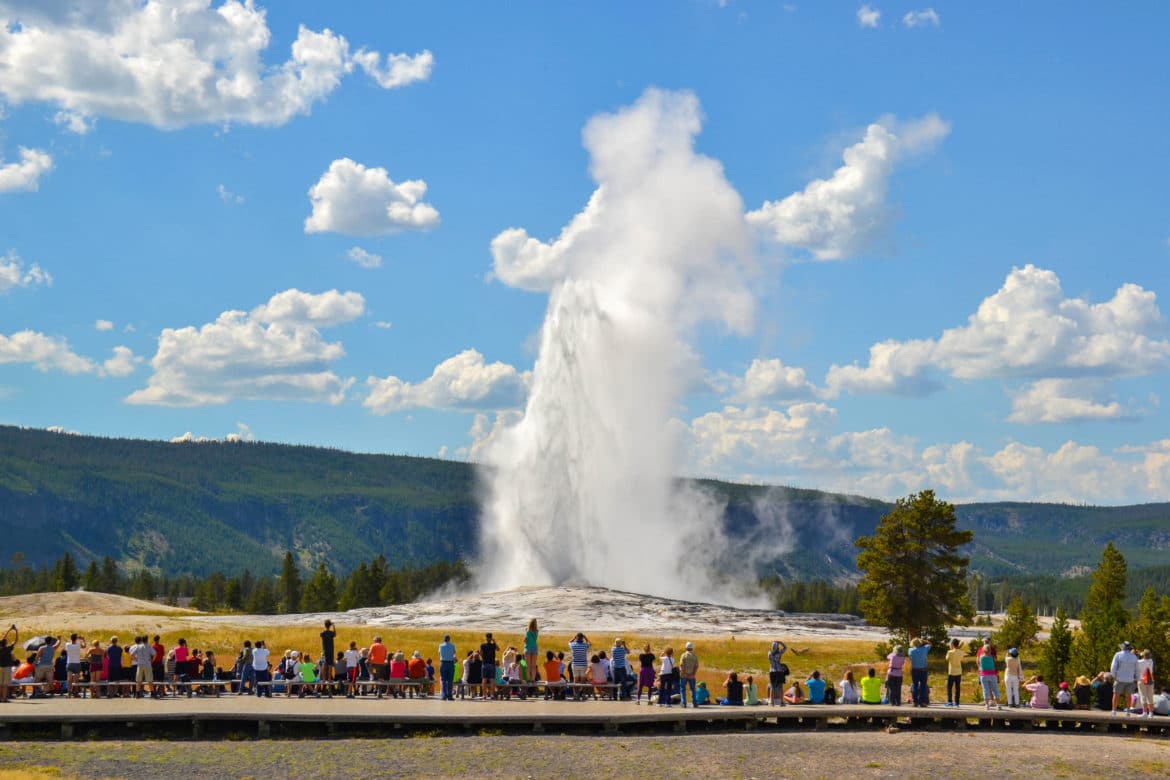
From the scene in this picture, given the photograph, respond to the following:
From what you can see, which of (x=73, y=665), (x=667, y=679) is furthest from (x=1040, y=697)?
(x=73, y=665)

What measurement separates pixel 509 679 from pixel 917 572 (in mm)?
31288

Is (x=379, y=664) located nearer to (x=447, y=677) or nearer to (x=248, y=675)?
(x=447, y=677)

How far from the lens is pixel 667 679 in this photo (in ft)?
98.7

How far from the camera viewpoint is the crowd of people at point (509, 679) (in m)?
30.3

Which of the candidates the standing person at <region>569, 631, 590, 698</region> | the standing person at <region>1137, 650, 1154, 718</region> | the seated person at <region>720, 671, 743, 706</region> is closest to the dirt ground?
the standing person at <region>1137, 650, 1154, 718</region>

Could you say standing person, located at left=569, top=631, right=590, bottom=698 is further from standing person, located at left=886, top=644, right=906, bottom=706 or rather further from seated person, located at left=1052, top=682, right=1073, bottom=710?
seated person, located at left=1052, top=682, right=1073, bottom=710

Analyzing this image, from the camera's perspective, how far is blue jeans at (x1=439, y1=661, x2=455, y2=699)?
101 ft

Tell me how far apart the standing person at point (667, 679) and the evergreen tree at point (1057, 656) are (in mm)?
15618

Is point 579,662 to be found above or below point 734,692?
above

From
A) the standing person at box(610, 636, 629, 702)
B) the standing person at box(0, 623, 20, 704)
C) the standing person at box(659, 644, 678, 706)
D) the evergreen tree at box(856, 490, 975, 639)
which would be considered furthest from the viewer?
the evergreen tree at box(856, 490, 975, 639)

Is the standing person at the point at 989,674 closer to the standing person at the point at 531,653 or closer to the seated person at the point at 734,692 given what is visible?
the seated person at the point at 734,692

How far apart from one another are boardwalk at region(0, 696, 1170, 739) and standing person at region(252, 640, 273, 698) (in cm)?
47

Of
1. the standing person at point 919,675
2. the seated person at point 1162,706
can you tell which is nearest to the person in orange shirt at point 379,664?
the standing person at point 919,675

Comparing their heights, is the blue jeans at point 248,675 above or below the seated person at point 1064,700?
above
